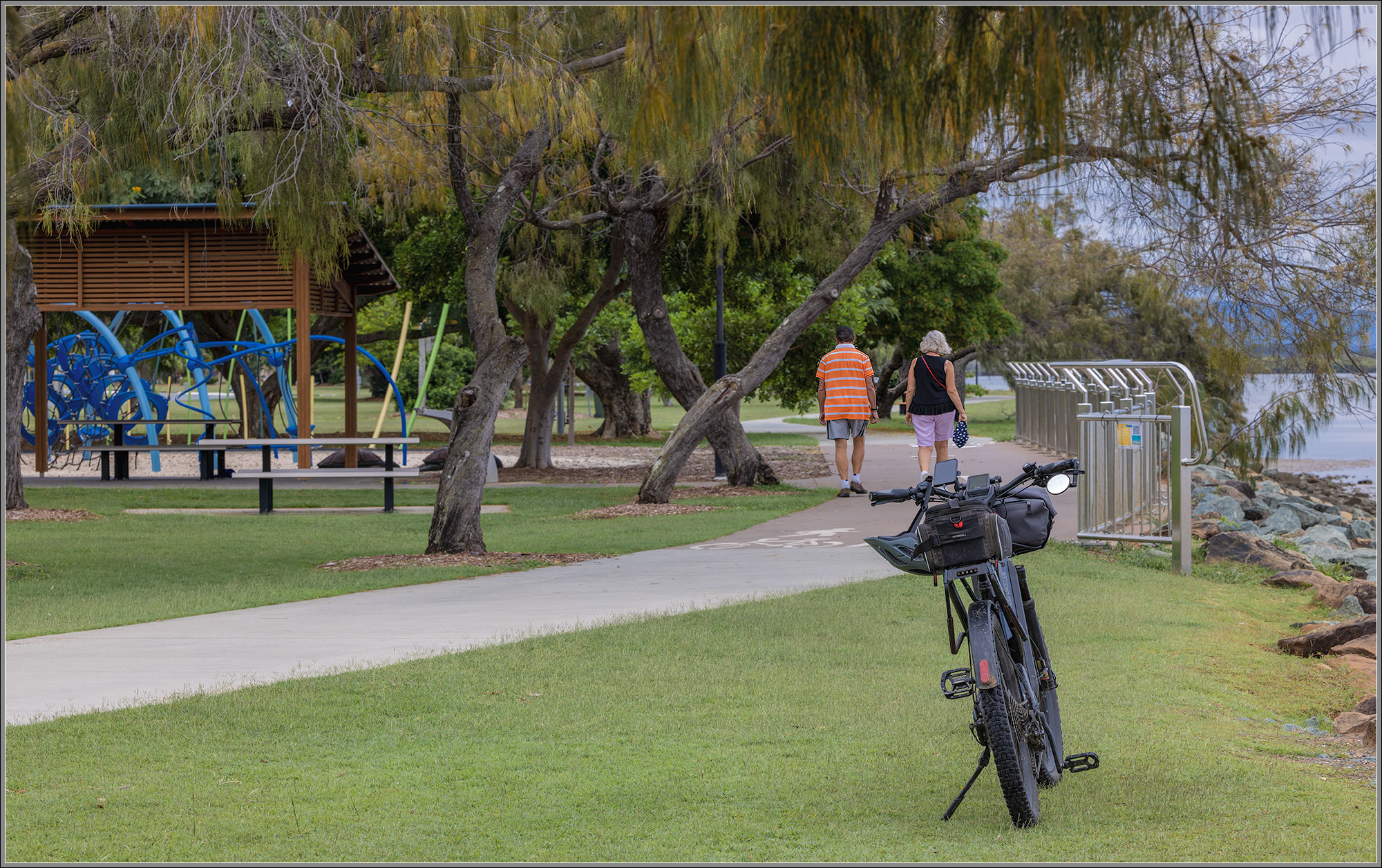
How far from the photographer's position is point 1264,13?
4004 mm

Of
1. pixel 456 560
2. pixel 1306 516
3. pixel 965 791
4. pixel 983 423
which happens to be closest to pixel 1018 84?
pixel 965 791

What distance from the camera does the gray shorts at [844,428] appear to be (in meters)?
16.2

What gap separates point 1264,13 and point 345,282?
20129 millimetres

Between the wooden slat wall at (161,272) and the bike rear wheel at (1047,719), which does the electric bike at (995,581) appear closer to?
the bike rear wheel at (1047,719)

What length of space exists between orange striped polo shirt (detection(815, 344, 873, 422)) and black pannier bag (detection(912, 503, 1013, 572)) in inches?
448

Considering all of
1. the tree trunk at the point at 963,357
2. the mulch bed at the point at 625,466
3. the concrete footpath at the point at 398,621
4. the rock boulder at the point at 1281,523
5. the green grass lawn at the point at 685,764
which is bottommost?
the rock boulder at the point at 1281,523

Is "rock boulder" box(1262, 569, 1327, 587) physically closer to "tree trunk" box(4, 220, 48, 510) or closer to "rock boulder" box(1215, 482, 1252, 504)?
"rock boulder" box(1215, 482, 1252, 504)

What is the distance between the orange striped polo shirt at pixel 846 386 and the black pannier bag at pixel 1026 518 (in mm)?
11069

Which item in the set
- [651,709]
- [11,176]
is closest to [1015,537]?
[651,709]

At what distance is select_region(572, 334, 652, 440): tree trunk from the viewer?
35.4 metres

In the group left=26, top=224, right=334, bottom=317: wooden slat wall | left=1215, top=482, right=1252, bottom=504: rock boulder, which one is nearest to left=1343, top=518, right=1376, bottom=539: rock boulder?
left=1215, top=482, right=1252, bottom=504: rock boulder

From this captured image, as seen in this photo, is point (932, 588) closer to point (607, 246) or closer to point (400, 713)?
point (400, 713)

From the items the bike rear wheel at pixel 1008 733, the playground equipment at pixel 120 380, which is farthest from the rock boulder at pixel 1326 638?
the playground equipment at pixel 120 380

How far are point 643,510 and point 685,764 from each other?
35.2ft
